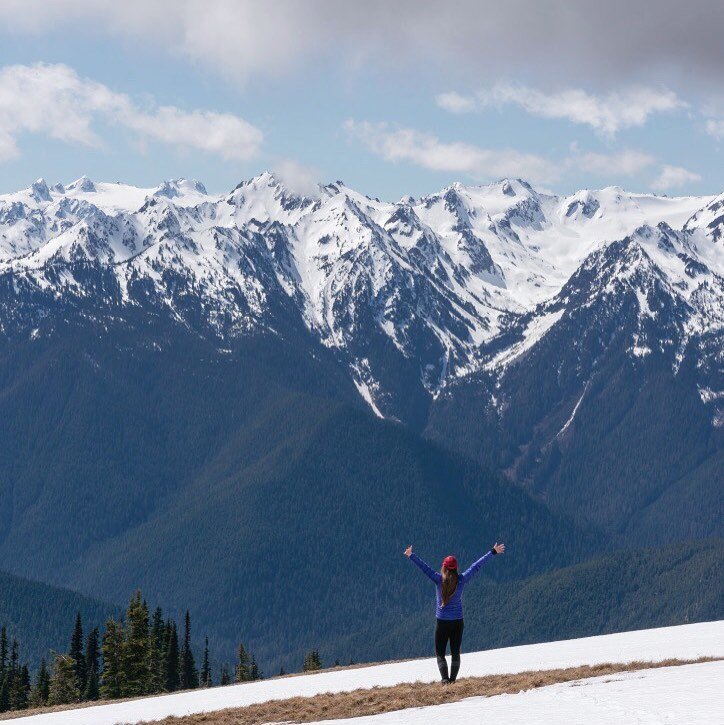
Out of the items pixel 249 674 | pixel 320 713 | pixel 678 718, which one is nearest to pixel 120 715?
pixel 320 713

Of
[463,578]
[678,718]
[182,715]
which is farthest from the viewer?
[182,715]

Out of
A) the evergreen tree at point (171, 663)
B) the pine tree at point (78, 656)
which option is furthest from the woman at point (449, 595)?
the pine tree at point (78, 656)

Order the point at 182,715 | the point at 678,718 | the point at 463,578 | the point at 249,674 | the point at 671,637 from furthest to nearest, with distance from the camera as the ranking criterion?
the point at 249,674 < the point at 671,637 < the point at 182,715 < the point at 463,578 < the point at 678,718

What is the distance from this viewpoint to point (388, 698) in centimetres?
4950

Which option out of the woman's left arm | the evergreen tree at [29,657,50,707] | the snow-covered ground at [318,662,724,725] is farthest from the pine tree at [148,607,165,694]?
the snow-covered ground at [318,662,724,725]

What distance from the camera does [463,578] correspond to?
47375 millimetres

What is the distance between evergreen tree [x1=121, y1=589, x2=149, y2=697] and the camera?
105 meters

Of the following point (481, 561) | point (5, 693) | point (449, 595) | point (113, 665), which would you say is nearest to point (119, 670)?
point (113, 665)

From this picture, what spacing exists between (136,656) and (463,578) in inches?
2473

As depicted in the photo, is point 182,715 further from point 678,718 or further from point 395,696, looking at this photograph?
point 678,718

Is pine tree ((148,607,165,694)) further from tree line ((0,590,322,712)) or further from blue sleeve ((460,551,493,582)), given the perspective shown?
blue sleeve ((460,551,493,582))

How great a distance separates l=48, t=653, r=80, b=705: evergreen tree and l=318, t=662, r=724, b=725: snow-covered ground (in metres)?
81.8

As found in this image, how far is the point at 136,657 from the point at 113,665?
93.0 inches

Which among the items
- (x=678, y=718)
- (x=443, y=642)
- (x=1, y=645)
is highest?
(x=1, y=645)
